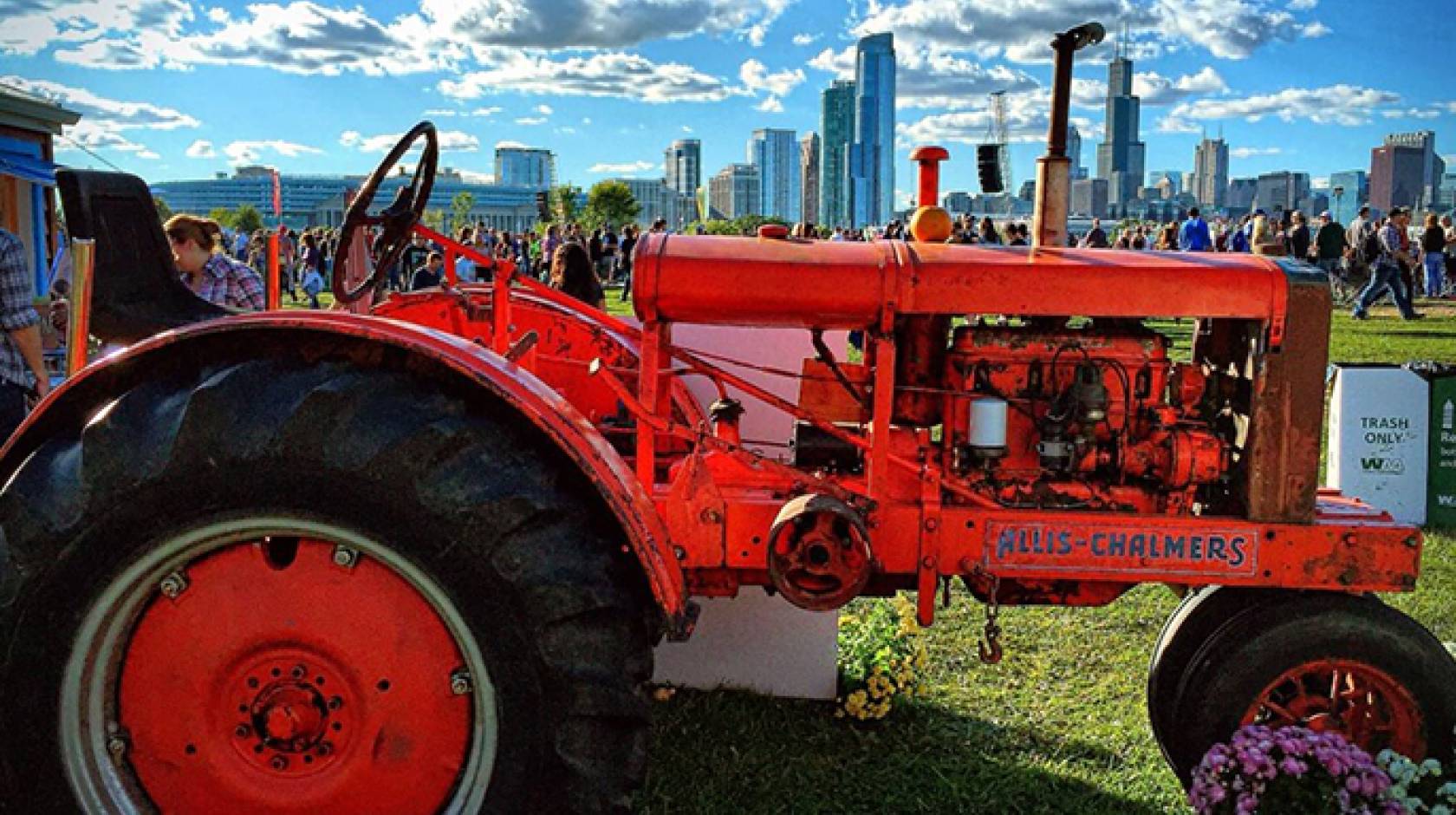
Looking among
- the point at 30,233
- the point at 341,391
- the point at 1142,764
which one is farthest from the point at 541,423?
the point at 30,233

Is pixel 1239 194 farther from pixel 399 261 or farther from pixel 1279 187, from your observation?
pixel 399 261

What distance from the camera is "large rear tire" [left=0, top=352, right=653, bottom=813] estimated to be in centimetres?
258

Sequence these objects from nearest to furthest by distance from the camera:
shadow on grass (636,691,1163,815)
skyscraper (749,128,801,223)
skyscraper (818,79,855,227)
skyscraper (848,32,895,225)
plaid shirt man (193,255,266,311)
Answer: shadow on grass (636,691,1163,815) → plaid shirt man (193,255,266,311) → skyscraper (818,79,855,227) → skyscraper (848,32,895,225) → skyscraper (749,128,801,223)

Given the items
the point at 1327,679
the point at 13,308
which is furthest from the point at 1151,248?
the point at 13,308

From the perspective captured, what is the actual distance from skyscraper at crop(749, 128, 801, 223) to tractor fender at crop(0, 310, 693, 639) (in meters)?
185

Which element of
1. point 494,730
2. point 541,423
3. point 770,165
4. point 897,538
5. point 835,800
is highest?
point 770,165

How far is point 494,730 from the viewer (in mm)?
2648

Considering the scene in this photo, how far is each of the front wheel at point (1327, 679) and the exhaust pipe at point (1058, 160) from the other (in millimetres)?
1252

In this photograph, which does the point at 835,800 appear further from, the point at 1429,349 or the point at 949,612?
the point at 1429,349

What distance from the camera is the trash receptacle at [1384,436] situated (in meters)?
6.97

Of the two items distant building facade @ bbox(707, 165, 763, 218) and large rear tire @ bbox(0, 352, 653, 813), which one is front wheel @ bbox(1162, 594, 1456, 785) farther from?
distant building facade @ bbox(707, 165, 763, 218)

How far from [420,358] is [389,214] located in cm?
114

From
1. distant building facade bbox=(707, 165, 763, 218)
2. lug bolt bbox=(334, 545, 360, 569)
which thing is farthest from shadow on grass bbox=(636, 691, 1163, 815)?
distant building facade bbox=(707, 165, 763, 218)

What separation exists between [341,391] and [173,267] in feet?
5.56
